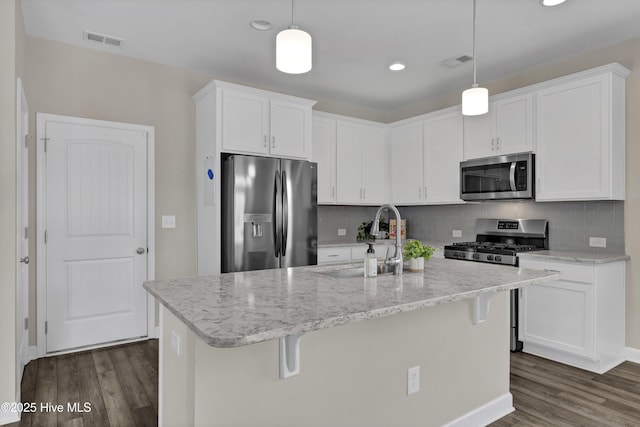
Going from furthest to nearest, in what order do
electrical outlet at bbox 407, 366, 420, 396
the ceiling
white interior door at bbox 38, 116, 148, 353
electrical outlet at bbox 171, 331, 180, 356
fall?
1. white interior door at bbox 38, 116, 148, 353
2. the ceiling
3. electrical outlet at bbox 407, 366, 420, 396
4. electrical outlet at bbox 171, 331, 180, 356

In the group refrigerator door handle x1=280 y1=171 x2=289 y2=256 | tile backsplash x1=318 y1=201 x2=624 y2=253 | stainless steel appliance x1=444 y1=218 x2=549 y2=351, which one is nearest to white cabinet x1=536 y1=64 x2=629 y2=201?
tile backsplash x1=318 y1=201 x2=624 y2=253

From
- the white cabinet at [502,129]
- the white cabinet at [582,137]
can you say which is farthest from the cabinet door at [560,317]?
the white cabinet at [502,129]

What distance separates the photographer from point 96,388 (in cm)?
278

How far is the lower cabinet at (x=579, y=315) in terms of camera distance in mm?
3088

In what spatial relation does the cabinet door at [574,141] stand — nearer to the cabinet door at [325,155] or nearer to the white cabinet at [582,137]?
the white cabinet at [582,137]

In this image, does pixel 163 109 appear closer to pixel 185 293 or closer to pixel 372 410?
pixel 185 293

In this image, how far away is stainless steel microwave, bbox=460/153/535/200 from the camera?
3680mm

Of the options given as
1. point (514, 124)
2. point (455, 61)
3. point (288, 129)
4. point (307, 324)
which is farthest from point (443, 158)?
point (307, 324)

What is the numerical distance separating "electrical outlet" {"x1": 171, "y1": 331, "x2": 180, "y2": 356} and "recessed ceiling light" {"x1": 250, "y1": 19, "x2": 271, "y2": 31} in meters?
2.34

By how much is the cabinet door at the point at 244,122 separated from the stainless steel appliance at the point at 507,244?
220 cm

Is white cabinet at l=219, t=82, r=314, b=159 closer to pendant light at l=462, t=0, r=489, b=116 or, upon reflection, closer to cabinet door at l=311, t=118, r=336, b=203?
cabinet door at l=311, t=118, r=336, b=203

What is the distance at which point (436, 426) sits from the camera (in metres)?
2.12

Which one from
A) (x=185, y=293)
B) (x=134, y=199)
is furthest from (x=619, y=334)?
(x=134, y=199)

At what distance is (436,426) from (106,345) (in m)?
2.93
